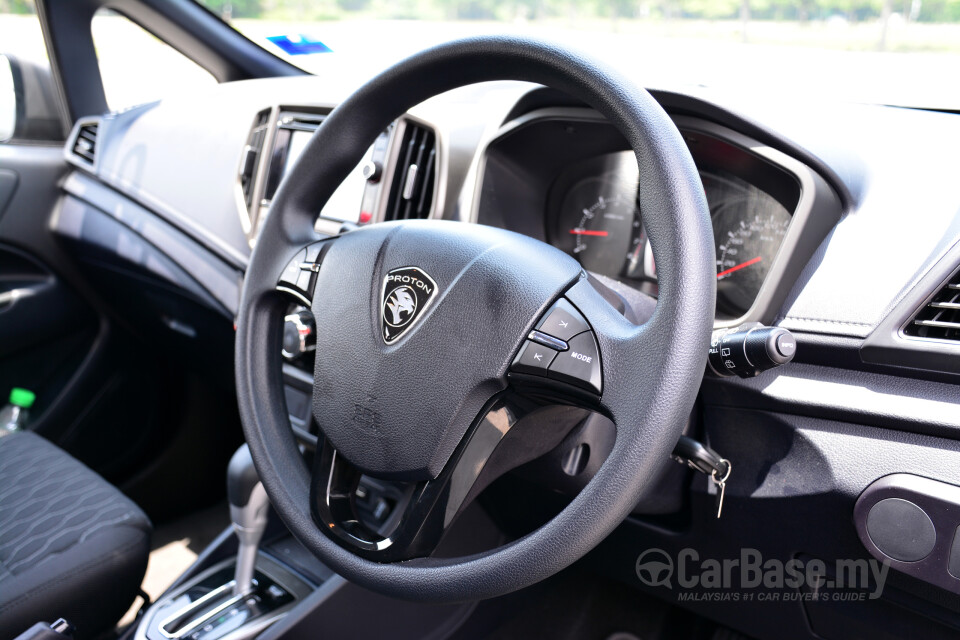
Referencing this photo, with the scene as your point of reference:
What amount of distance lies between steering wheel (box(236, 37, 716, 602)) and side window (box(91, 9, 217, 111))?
4.64 feet

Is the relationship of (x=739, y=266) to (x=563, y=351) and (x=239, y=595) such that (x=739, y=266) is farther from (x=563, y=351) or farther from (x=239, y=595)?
(x=239, y=595)

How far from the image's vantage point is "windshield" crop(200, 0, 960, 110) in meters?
1.18

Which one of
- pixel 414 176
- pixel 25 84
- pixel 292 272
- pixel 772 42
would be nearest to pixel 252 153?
pixel 414 176

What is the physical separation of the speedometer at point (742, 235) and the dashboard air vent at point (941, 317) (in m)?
0.26

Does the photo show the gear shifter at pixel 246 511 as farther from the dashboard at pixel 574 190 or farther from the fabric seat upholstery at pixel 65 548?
the dashboard at pixel 574 190

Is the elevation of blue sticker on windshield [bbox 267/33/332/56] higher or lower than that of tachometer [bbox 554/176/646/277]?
higher

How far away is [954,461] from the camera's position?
33.9 inches

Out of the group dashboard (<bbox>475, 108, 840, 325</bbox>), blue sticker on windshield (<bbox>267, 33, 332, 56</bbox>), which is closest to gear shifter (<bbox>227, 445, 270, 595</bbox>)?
dashboard (<bbox>475, 108, 840, 325</bbox>)

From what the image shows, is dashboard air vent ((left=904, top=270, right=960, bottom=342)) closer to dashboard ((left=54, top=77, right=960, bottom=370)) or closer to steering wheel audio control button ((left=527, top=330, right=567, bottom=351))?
dashboard ((left=54, top=77, right=960, bottom=370))

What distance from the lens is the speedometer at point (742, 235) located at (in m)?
1.13

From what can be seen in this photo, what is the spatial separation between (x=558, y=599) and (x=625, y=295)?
0.96 metres

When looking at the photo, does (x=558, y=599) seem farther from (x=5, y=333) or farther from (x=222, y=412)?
(x=5, y=333)

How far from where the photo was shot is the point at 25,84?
2213mm

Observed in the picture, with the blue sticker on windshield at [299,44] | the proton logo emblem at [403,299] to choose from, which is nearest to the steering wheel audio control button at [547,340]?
the proton logo emblem at [403,299]
